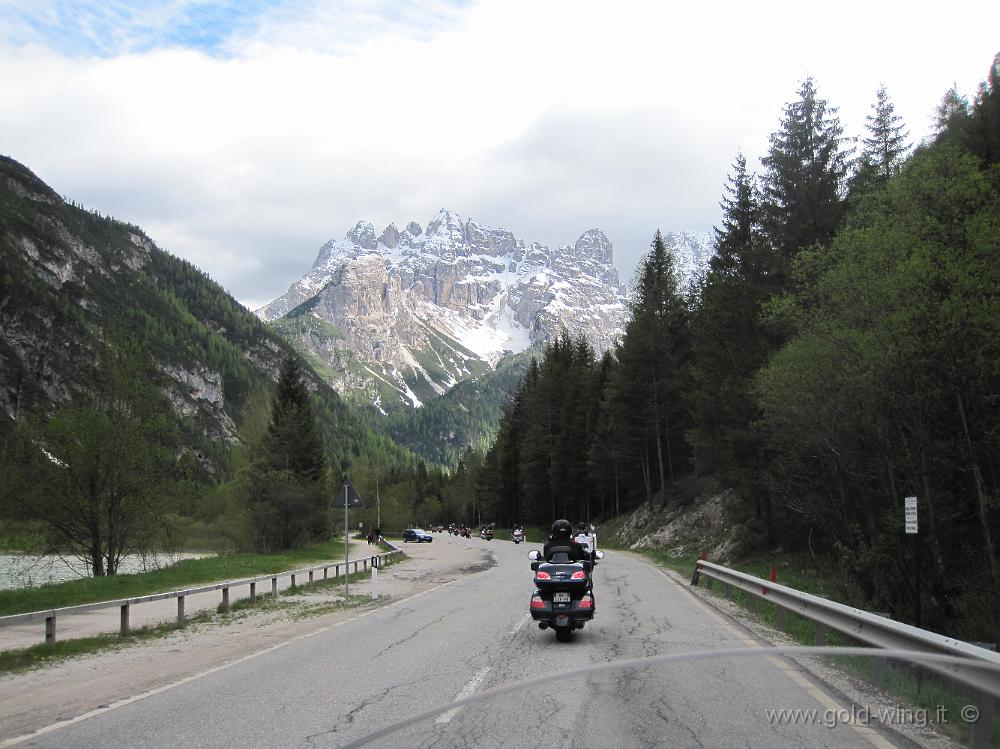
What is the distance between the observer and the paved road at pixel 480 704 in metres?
5.62

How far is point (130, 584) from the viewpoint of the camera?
20.9 meters

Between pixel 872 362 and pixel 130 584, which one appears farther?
pixel 130 584

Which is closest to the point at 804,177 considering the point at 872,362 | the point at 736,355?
the point at 736,355

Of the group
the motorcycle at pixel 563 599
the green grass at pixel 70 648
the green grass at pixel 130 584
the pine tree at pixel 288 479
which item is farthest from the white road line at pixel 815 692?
the pine tree at pixel 288 479

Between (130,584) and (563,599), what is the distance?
52.3ft

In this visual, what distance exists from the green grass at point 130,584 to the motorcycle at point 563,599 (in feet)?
42.4

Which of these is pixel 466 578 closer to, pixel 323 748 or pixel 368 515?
pixel 323 748

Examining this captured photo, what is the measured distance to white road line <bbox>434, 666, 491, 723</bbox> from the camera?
616 cm

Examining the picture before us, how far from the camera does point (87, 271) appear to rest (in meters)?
180

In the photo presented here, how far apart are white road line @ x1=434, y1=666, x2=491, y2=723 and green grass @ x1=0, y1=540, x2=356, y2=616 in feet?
44.3

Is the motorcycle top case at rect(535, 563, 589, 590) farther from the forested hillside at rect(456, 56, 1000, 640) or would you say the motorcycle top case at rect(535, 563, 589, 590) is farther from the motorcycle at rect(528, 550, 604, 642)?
the forested hillside at rect(456, 56, 1000, 640)

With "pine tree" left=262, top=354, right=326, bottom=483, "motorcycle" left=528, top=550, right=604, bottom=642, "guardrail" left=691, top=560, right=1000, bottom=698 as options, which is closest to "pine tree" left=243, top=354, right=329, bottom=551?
"pine tree" left=262, top=354, right=326, bottom=483

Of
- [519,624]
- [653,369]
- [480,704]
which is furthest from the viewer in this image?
[653,369]

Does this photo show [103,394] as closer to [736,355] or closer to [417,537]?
[736,355]
